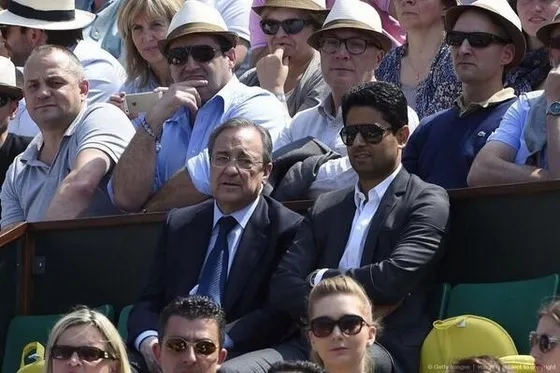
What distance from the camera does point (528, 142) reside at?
7848 mm

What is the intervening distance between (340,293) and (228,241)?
1.20m

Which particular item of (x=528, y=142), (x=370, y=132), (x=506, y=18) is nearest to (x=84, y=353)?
(x=370, y=132)

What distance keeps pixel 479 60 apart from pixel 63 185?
95.6 inches

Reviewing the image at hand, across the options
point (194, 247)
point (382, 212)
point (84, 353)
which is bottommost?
point (84, 353)

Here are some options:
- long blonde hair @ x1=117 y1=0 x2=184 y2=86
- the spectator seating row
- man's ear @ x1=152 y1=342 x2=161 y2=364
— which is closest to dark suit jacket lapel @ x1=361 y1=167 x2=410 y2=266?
the spectator seating row

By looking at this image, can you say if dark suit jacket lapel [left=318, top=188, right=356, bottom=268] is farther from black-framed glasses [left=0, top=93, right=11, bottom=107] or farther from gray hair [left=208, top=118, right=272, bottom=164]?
black-framed glasses [left=0, top=93, right=11, bottom=107]

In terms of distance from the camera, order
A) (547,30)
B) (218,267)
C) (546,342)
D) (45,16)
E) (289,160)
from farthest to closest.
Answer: (45,16), (289,160), (547,30), (218,267), (546,342)

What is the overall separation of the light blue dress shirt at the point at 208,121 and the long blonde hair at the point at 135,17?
1421mm

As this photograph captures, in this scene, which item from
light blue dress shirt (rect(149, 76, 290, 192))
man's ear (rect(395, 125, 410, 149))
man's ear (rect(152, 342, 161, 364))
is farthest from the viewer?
light blue dress shirt (rect(149, 76, 290, 192))

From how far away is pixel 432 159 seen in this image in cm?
825

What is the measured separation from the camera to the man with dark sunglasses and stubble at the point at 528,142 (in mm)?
7625

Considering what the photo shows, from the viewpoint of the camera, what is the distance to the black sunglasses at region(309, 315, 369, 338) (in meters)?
6.79

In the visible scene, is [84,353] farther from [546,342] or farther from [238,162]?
[546,342]

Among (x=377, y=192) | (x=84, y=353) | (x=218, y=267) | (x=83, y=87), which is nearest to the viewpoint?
(x=84, y=353)
